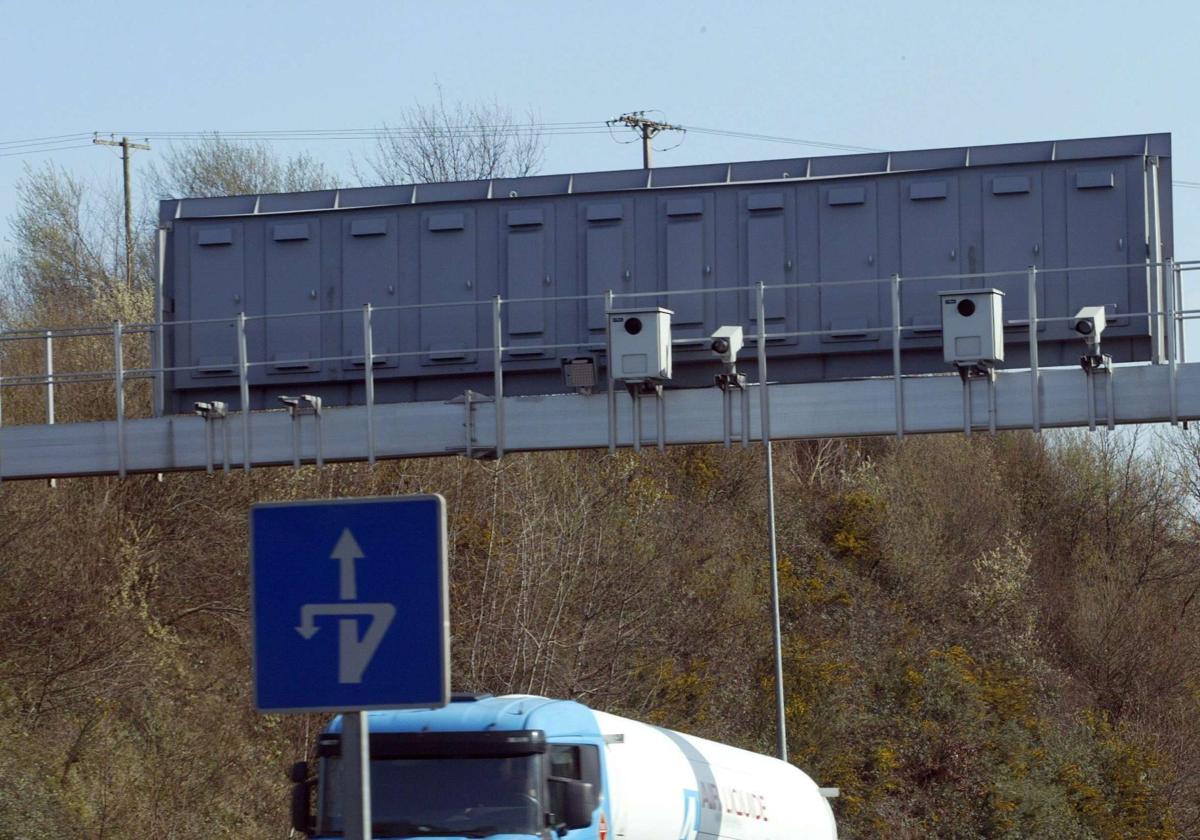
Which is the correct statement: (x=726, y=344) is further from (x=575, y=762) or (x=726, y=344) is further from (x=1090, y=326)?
(x=575, y=762)

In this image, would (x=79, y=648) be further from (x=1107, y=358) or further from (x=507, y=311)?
(x=1107, y=358)

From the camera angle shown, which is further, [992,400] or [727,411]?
[727,411]

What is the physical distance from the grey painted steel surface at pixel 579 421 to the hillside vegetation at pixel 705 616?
423 centimetres

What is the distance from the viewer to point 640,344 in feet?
60.6

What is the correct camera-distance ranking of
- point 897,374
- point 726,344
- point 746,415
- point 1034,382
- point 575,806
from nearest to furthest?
point 575,806 < point 1034,382 < point 897,374 < point 746,415 < point 726,344

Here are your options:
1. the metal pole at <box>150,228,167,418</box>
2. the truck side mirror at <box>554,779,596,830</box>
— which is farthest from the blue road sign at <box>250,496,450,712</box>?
the metal pole at <box>150,228,167,418</box>

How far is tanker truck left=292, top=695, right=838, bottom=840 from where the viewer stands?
11.6 m

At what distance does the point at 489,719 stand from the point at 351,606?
23.4ft

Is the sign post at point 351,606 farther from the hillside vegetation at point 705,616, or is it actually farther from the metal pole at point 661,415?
the hillside vegetation at point 705,616

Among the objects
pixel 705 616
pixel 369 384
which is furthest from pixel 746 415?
pixel 705 616

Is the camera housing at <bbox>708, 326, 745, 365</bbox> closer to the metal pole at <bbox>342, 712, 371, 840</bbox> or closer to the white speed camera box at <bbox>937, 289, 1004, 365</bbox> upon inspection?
the white speed camera box at <bbox>937, 289, 1004, 365</bbox>

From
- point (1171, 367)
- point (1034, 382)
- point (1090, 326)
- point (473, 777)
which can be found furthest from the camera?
point (1034, 382)

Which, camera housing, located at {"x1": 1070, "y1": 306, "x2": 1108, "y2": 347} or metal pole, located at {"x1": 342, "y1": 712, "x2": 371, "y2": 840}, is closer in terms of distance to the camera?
metal pole, located at {"x1": 342, "y1": 712, "x2": 371, "y2": 840}

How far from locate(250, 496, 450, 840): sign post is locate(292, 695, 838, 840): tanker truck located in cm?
656
